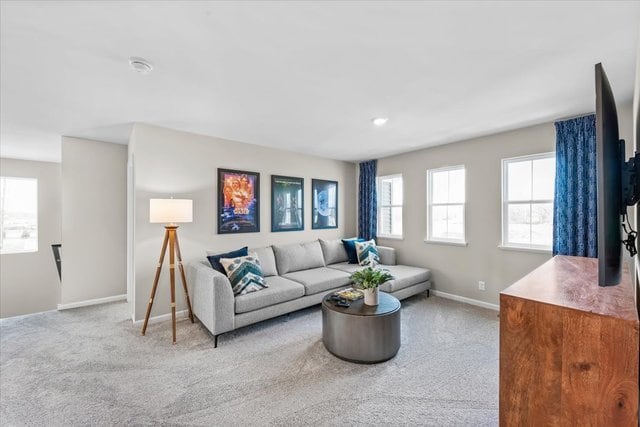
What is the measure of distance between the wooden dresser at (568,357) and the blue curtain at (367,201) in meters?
4.34

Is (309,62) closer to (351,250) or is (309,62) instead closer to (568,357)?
(568,357)

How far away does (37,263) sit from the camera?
5473 millimetres

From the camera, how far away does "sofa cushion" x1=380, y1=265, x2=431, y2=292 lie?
3836 millimetres

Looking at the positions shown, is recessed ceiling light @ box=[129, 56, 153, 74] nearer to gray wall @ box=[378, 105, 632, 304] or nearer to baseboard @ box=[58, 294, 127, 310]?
baseboard @ box=[58, 294, 127, 310]

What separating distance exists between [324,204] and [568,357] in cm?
455

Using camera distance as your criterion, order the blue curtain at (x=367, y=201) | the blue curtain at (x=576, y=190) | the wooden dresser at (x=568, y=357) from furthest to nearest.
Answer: the blue curtain at (x=367, y=201), the blue curtain at (x=576, y=190), the wooden dresser at (x=568, y=357)

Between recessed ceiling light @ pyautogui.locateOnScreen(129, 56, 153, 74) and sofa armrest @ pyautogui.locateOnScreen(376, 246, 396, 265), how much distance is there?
4.05 m

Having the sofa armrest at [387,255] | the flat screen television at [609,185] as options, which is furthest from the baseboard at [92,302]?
the flat screen television at [609,185]

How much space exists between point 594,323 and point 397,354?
6.93ft

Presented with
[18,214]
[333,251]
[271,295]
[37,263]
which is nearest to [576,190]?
[333,251]

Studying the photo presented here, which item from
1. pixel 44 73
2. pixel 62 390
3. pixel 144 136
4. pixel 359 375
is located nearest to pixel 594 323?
pixel 359 375

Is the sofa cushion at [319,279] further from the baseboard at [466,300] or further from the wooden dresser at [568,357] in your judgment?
the wooden dresser at [568,357]

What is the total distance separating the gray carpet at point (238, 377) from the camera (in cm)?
192

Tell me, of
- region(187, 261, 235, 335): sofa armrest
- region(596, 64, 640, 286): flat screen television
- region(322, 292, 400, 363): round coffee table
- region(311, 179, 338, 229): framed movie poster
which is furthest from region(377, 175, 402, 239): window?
region(596, 64, 640, 286): flat screen television
